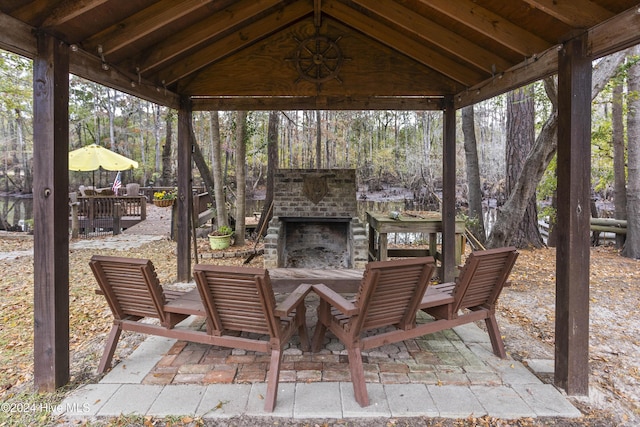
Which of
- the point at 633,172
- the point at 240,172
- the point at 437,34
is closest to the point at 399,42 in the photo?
the point at 437,34

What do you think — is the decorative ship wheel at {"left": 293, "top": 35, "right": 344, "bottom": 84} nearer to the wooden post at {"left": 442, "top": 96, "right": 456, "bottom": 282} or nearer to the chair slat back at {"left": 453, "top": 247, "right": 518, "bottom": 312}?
the wooden post at {"left": 442, "top": 96, "right": 456, "bottom": 282}

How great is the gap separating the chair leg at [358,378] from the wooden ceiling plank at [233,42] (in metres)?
3.58

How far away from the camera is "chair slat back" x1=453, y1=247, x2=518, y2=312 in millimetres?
2711

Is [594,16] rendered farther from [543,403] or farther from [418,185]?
[418,185]

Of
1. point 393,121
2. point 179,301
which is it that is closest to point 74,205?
point 179,301

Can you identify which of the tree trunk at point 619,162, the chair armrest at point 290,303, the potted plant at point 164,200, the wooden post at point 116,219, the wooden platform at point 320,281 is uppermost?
the tree trunk at point 619,162

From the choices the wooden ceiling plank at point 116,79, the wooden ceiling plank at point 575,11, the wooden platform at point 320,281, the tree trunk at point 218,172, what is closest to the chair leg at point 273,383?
the wooden platform at point 320,281

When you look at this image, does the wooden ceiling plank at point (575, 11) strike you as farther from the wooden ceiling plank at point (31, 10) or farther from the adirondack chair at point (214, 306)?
the wooden ceiling plank at point (31, 10)

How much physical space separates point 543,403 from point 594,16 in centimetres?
252

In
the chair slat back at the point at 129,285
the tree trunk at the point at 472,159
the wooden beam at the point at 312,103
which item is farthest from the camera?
the tree trunk at the point at 472,159

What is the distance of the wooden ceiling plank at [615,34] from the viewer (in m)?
2.14

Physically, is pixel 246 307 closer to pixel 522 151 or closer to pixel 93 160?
pixel 522 151

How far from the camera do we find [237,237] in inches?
307

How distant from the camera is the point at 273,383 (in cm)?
228
